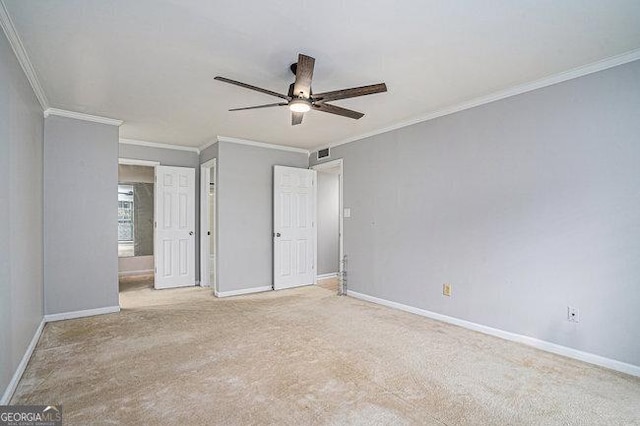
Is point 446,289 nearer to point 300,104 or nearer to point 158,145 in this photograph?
point 300,104

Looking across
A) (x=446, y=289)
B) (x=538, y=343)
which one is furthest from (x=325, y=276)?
(x=538, y=343)

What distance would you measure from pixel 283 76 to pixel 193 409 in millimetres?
2597

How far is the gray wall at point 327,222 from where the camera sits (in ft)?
20.9

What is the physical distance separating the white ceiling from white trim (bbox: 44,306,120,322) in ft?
7.86

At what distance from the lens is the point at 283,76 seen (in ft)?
9.45

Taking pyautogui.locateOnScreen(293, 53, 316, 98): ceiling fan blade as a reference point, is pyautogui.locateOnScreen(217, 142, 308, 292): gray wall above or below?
below

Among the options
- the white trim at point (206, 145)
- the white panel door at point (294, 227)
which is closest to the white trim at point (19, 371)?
the white panel door at point (294, 227)

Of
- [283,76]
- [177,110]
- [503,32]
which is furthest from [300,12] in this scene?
[177,110]

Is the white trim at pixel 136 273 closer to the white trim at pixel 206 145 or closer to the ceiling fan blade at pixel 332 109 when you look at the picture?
the white trim at pixel 206 145

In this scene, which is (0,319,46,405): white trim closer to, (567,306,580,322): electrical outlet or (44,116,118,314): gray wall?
(44,116,118,314): gray wall

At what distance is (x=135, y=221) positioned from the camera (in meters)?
7.03

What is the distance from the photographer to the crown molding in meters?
2.04

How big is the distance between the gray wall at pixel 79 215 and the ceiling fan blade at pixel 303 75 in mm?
2966

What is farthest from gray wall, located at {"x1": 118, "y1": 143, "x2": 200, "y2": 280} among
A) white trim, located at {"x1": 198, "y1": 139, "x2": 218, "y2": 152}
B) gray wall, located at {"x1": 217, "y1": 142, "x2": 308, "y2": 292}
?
gray wall, located at {"x1": 217, "y1": 142, "x2": 308, "y2": 292}
